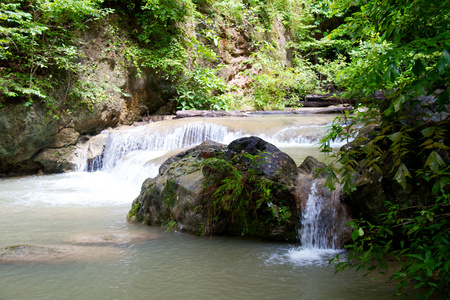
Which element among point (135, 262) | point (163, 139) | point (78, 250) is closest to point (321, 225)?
point (135, 262)

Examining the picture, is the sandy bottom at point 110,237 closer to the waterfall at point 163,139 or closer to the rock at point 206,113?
A: the waterfall at point 163,139

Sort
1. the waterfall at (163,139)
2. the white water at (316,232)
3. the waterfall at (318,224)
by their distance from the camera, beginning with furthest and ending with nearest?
the waterfall at (163,139)
the waterfall at (318,224)
the white water at (316,232)

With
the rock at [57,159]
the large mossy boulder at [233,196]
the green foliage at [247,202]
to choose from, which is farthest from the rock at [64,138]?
the green foliage at [247,202]

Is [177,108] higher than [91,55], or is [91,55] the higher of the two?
[91,55]

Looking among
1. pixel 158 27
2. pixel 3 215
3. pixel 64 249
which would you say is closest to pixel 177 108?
pixel 158 27

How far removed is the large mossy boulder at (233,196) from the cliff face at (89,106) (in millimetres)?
5796

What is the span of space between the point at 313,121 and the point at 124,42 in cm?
666

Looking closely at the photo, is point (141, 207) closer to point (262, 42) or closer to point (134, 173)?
point (134, 173)

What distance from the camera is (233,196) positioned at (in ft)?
13.2

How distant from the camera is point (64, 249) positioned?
363cm

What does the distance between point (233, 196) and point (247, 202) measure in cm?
18

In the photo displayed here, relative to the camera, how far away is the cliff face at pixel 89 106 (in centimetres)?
872

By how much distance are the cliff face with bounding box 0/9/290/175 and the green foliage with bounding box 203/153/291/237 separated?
673 centimetres

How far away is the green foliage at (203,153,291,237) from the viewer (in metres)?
3.97
